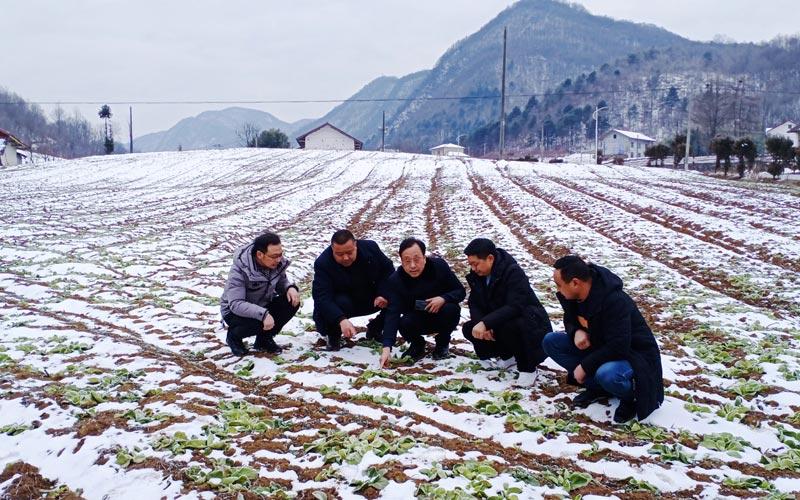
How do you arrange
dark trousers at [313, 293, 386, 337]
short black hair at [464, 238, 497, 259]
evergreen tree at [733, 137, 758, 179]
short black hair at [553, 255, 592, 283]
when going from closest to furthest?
short black hair at [553, 255, 592, 283], short black hair at [464, 238, 497, 259], dark trousers at [313, 293, 386, 337], evergreen tree at [733, 137, 758, 179]

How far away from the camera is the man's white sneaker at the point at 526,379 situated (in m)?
5.12

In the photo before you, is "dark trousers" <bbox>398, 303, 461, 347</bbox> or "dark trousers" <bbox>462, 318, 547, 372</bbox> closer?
"dark trousers" <bbox>462, 318, 547, 372</bbox>

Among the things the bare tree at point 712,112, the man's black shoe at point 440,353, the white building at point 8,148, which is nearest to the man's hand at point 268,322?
the man's black shoe at point 440,353

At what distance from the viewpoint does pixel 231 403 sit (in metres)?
4.62

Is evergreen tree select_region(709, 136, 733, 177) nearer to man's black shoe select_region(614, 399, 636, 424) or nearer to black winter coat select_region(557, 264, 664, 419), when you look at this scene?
black winter coat select_region(557, 264, 664, 419)

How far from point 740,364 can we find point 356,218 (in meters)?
14.8

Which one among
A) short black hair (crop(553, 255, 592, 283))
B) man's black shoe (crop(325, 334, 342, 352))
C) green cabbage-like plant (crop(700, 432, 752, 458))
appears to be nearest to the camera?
A: green cabbage-like plant (crop(700, 432, 752, 458))

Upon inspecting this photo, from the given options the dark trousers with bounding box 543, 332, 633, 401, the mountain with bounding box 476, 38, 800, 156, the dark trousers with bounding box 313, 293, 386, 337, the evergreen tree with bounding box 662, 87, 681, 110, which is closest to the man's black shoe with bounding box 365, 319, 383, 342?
the dark trousers with bounding box 313, 293, 386, 337

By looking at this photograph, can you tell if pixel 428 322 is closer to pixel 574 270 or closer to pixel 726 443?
pixel 574 270

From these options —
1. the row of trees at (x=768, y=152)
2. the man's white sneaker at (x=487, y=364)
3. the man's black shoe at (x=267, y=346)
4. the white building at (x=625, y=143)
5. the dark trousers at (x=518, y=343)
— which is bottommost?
the man's white sneaker at (x=487, y=364)

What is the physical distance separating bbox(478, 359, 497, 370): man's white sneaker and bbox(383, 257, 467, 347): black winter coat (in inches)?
28.6

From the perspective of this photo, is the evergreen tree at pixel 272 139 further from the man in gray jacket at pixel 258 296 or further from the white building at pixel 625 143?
the man in gray jacket at pixel 258 296

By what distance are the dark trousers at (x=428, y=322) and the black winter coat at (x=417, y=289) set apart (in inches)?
2.5

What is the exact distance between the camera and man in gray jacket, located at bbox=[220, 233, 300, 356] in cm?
554
